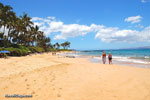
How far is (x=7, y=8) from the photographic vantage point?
3612cm

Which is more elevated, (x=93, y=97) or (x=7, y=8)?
(x=7, y=8)

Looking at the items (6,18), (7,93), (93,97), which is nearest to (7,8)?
(6,18)

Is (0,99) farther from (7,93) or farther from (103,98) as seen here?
(103,98)

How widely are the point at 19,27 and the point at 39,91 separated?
→ 146 ft

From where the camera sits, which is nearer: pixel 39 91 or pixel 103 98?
pixel 103 98

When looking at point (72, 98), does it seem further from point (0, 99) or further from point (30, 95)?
point (0, 99)

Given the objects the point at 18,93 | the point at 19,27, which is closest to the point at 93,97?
the point at 18,93

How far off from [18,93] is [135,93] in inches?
205

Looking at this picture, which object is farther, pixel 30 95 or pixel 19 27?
pixel 19 27

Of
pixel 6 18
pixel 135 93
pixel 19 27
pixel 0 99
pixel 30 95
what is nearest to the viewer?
pixel 0 99

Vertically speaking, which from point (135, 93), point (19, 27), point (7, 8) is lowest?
point (135, 93)

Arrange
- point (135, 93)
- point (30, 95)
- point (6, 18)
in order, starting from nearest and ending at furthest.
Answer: point (30, 95), point (135, 93), point (6, 18)

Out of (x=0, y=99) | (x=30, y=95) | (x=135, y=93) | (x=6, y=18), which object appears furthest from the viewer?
(x=6, y=18)

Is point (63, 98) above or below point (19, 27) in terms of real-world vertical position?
below
